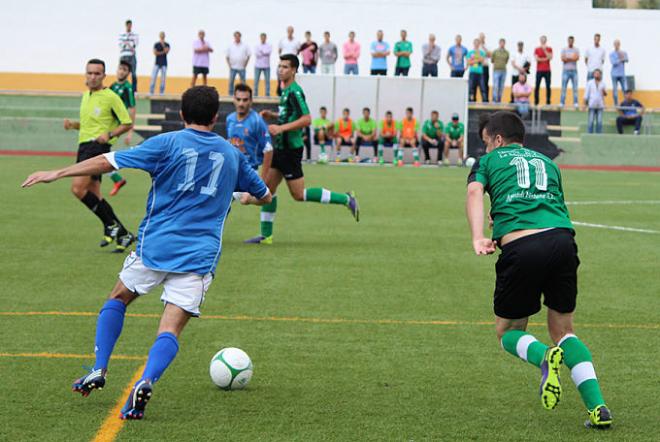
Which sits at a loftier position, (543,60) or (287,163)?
(543,60)

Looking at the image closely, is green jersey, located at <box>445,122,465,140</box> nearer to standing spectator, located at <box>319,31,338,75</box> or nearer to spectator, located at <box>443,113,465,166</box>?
spectator, located at <box>443,113,465,166</box>

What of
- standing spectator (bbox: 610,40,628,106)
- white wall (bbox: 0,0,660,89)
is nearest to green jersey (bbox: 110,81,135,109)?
standing spectator (bbox: 610,40,628,106)

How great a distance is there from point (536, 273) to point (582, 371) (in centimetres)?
55

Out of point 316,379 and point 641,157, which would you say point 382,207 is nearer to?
point 316,379

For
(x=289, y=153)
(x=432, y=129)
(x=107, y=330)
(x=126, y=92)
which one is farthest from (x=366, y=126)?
(x=107, y=330)

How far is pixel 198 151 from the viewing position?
5574mm

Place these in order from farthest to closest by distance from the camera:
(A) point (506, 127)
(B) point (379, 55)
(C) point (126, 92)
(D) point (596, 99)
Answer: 1. (B) point (379, 55)
2. (D) point (596, 99)
3. (C) point (126, 92)
4. (A) point (506, 127)

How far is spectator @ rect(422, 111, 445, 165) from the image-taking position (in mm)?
31109

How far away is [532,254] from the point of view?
5.32m

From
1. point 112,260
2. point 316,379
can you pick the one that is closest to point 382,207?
point 112,260

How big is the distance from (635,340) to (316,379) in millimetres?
2609

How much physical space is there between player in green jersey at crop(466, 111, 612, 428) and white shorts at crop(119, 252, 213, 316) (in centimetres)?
146

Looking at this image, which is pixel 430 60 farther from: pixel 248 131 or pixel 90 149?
pixel 90 149

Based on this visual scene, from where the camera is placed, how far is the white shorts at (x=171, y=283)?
5512 millimetres
